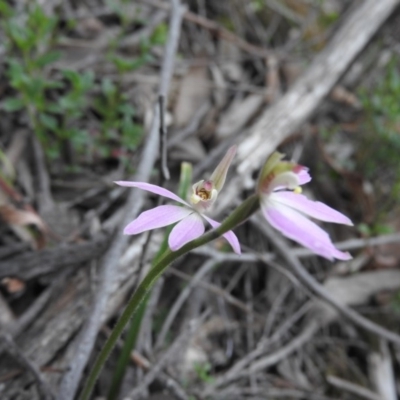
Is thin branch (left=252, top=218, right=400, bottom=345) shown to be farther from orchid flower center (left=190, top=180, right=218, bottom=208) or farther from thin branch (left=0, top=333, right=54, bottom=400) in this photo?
orchid flower center (left=190, top=180, right=218, bottom=208)

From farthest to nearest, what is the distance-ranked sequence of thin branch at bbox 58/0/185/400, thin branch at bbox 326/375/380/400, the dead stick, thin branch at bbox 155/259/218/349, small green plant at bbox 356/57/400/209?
small green plant at bbox 356/57/400/209 < the dead stick < thin branch at bbox 326/375/380/400 < thin branch at bbox 155/259/218/349 < thin branch at bbox 58/0/185/400

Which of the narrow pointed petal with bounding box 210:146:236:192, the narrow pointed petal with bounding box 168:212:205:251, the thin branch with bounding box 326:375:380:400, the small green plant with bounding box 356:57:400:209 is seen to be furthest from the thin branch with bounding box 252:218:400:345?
the narrow pointed petal with bounding box 168:212:205:251

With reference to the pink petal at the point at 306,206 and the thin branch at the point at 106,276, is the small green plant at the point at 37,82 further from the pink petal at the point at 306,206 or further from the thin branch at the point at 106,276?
the pink petal at the point at 306,206

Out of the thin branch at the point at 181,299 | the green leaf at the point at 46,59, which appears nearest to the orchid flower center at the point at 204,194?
the thin branch at the point at 181,299

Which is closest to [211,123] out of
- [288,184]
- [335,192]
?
[335,192]

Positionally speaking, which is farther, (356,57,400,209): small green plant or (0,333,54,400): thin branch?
(356,57,400,209): small green plant

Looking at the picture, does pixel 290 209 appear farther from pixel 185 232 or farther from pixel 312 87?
pixel 312 87

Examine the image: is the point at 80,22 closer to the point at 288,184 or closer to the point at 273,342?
the point at 273,342
